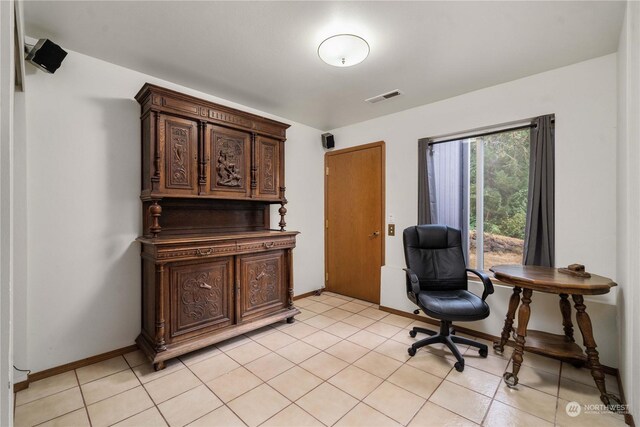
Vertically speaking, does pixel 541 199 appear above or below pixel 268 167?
below

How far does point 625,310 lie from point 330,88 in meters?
2.98

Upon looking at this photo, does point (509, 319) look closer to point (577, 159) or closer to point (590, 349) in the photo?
point (590, 349)

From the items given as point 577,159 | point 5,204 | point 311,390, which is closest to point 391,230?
point 577,159

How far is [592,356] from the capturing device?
193 centimetres


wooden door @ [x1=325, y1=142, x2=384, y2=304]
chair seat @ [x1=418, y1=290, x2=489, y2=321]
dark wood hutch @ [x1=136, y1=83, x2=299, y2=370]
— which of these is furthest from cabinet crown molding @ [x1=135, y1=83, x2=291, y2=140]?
chair seat @ [x1=418, y1=290, x2=489, y2=321]

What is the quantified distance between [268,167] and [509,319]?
282 cm

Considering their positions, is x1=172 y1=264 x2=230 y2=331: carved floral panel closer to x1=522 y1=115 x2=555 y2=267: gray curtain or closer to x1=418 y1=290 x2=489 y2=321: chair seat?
x1=418 y1=290 x2=489 y2=321: chair seat

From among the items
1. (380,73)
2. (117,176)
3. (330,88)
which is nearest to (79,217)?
(117,176)

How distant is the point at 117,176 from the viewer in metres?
2.50

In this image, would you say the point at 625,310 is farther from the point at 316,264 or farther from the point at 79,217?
the point at 79,217

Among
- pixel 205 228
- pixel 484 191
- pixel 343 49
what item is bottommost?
pixel 205 228

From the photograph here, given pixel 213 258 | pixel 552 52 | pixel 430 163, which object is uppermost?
pixel 552 52

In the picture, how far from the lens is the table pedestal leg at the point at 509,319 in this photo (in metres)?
2.32

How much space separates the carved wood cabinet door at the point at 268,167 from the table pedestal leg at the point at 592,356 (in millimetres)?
2874
